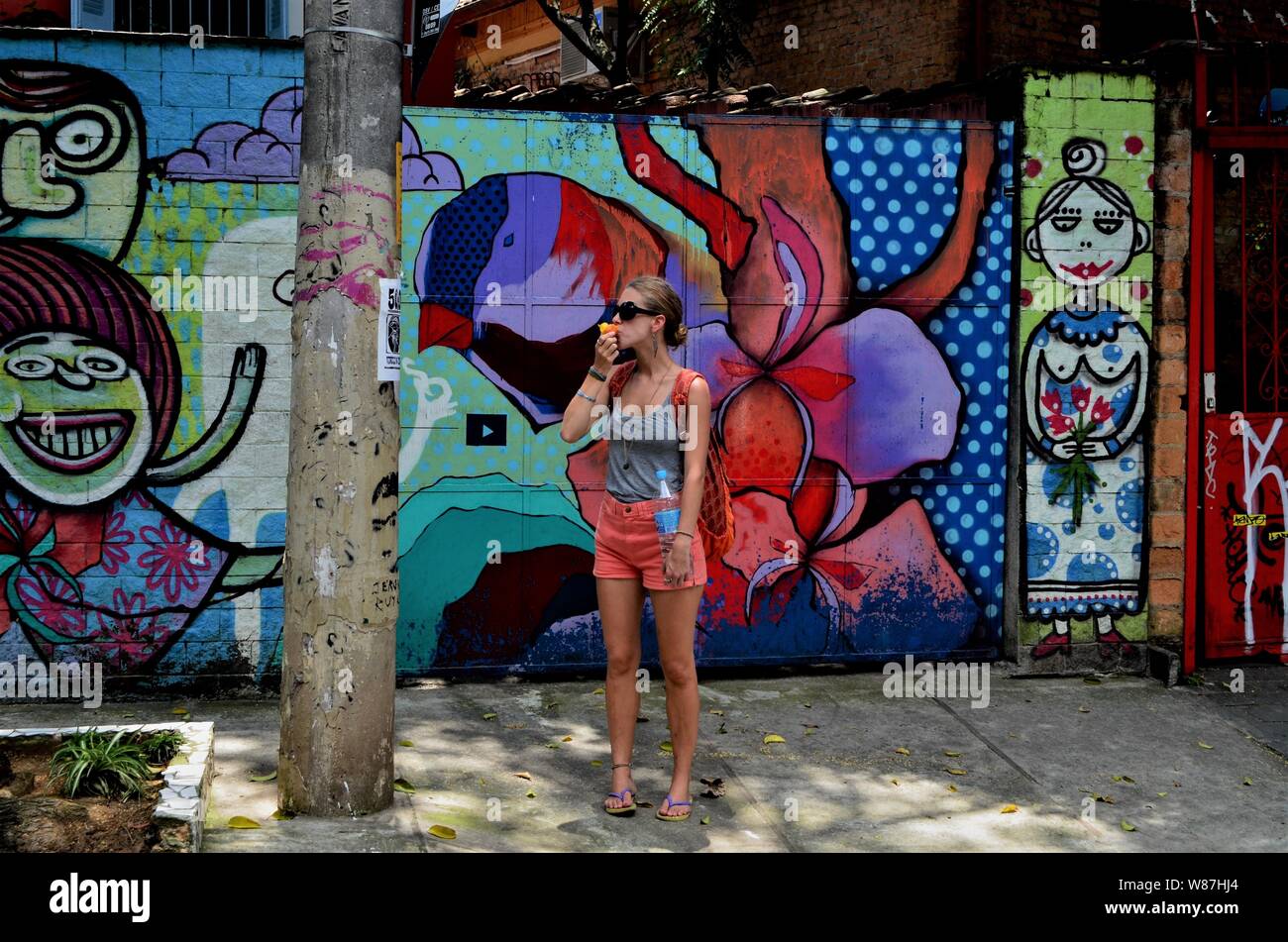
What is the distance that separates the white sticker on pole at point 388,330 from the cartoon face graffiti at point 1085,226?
12.3 feet

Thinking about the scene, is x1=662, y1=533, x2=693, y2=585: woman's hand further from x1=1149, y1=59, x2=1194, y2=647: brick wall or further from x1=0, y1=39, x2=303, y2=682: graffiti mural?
x1=1149, y1=59, x2=1194, y2=647: brick wall

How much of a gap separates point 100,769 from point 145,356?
2480 millimetres

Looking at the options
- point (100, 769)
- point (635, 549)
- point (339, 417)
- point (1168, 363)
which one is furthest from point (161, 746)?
point (1168, 363)

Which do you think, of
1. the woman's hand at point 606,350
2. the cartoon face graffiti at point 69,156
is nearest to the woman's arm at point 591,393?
the woman's hand at point 606,350

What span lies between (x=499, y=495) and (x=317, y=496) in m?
2.06

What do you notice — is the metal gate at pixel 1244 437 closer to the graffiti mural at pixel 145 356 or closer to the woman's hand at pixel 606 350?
the woman's hand at pixel 606 350

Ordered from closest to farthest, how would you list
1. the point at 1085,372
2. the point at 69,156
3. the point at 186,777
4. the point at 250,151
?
1. the point at 186,777
2. the point at 69,156
3. the point at 250,151
4. the point at 1085,372

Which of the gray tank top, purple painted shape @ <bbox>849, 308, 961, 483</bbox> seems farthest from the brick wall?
the gray tank top

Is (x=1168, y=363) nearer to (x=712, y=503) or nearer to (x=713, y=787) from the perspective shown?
(x=712, y=503)

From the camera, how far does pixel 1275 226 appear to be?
7258 millimetres

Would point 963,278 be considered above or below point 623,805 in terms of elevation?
above

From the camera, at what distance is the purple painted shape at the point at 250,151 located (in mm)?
6398

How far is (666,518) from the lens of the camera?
16.3 ft

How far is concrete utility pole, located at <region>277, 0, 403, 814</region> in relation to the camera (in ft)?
15.3
